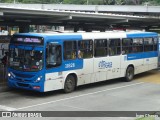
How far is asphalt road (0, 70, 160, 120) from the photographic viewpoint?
13.9 m

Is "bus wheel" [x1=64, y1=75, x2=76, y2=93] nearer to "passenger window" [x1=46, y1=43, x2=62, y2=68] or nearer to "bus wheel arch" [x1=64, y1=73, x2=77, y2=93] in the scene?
"bus wheel arch" [x1=64, y1=73, x2=77, y2=93]

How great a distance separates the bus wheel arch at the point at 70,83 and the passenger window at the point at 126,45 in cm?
452

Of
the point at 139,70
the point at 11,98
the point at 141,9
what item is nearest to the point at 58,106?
the point at 11,98

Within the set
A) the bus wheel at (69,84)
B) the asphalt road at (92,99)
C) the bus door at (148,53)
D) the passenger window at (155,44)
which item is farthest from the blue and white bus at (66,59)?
the passenger window at (155,44)

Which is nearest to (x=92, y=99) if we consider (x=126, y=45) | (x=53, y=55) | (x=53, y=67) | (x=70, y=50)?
(x=53, y=67)

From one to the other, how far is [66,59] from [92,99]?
86.3 inches

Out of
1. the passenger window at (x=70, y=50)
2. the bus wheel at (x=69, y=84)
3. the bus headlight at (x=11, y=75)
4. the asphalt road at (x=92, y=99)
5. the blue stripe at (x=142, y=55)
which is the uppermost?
the passenger window at (x=70, y=50)

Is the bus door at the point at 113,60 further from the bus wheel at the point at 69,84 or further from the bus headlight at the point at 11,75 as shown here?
the bus headlight at the point at 11,75

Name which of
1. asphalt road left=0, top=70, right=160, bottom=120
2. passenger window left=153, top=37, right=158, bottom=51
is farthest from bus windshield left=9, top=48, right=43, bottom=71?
passenger window left=153, top=37, right=158, bottom=51

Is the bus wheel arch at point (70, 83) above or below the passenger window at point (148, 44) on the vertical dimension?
below

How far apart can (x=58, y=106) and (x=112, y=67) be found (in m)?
6.47

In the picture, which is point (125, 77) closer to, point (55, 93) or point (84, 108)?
point (55, 93)

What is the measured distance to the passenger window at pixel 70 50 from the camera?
660 inches

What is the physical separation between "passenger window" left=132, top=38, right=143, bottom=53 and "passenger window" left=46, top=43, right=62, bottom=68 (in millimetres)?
6874
